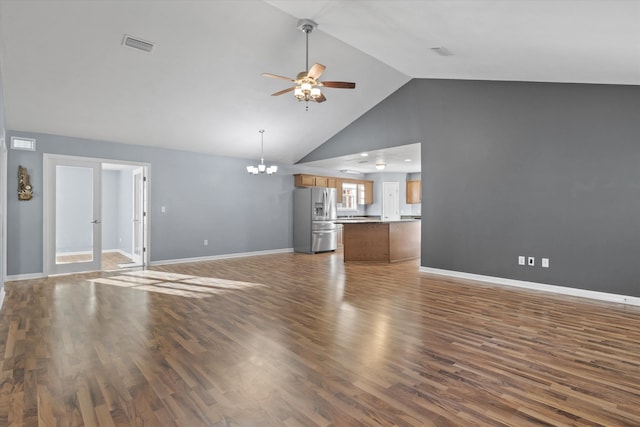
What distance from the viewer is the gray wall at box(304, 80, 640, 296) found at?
14.1 ft

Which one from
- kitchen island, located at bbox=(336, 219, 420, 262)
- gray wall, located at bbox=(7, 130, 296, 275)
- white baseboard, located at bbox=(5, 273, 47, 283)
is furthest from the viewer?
kitchen island, located at bbox=(336, 219, 420, 262)

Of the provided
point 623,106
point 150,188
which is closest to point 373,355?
point 623,106

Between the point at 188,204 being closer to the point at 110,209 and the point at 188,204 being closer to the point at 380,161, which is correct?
the point at 110,209

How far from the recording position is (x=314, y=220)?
352 inches

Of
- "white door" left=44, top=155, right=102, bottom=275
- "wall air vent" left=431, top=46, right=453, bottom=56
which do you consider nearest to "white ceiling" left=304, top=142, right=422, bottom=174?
"wall air vent" left=431, top=46, right=453, bottom=56

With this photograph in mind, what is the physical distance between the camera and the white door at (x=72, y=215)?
19.3 ft

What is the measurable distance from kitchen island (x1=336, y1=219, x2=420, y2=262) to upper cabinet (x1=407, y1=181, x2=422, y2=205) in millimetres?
3434

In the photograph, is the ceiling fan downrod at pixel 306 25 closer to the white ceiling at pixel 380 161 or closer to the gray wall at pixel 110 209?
the white ceiling at pixel 380 161

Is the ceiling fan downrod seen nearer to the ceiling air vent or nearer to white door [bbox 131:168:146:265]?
the ceiling air vent

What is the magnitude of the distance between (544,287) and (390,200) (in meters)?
6.80

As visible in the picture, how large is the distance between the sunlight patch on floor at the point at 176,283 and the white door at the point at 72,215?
36.9 inches

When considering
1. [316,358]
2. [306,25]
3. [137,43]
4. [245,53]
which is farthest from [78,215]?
[316,358]

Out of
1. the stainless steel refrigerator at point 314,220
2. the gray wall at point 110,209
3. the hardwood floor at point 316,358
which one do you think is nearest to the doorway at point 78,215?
the hardwood floor at point 316,358

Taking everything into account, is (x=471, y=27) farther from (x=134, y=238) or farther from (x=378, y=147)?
(x=134, y=238)
